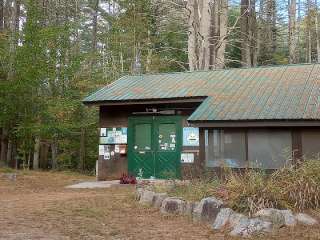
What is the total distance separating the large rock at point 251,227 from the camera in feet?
23.9

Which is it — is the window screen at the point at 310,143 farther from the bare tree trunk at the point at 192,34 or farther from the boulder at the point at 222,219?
the bare tree trunk at the point at 192,34

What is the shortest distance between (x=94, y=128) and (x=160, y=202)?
14.8 metres

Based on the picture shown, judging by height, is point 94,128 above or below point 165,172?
above

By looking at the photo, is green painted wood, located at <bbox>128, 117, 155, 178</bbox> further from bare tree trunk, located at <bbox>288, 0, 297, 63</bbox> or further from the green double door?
bare tree trunk, located at <bbox>288, 0, 297, 63</bbox>

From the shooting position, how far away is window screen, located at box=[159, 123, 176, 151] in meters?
16.0

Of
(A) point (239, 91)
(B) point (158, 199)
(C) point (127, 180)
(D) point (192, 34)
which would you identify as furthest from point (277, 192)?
(D) point (192, 34)

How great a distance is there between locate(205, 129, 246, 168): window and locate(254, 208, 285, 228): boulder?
18.4 ft

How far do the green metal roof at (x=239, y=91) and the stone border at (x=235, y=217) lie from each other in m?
4.63

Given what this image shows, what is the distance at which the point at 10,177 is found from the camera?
17016mm

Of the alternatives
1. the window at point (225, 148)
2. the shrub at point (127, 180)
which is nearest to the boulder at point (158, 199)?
the window at point (225, 148)

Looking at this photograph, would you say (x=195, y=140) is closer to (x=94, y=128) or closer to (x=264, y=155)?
(x=264, y=155)

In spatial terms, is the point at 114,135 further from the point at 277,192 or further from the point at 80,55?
the point at 277,192

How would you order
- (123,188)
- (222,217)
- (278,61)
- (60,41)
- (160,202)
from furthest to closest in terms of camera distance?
(278,61) < (60,41) < (123,188) < (160,202) < (222,217)

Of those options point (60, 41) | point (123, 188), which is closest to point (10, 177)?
point (123, 188)
